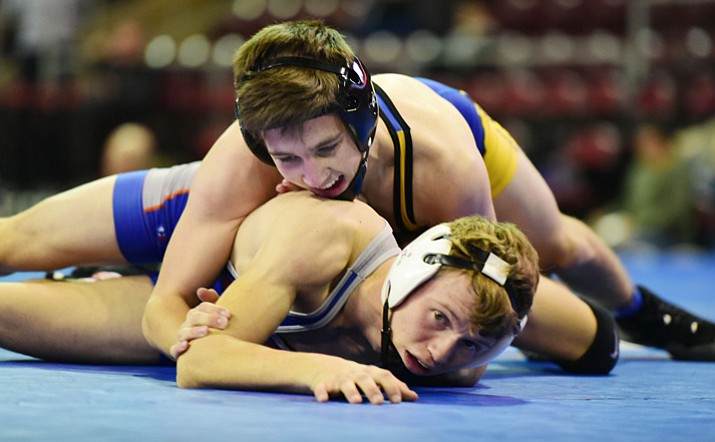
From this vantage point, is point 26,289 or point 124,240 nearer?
point 26,289

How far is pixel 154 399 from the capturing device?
102 inches

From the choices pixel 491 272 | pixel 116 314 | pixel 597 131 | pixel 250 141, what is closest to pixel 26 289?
pixel 116 314

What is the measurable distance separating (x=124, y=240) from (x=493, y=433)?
1903mm

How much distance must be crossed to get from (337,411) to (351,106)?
0.94 metres

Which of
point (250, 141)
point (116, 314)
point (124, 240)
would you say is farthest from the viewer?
point (124, 240)

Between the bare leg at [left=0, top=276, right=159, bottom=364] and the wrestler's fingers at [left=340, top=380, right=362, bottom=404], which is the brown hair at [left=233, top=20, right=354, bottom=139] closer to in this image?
the wrestler's fingers at [left=340, top=380, right=362, bottom=404]

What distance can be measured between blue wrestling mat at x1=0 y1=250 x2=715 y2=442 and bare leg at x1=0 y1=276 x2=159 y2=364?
85 millimetres

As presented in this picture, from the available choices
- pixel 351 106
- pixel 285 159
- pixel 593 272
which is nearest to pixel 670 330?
pixel 593 272

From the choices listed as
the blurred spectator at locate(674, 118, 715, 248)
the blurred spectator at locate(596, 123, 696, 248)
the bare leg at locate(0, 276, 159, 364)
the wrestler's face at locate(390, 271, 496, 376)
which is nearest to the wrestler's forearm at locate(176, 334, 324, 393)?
the wrestler's face at locate(390, 271, 496, 376)

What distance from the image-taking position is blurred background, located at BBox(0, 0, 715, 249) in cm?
1142

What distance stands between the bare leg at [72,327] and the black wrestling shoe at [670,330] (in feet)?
6.52

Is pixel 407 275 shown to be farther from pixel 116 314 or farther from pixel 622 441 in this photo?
pixel 116 314

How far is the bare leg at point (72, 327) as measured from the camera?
345 cm

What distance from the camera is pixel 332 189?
3.05 metres
